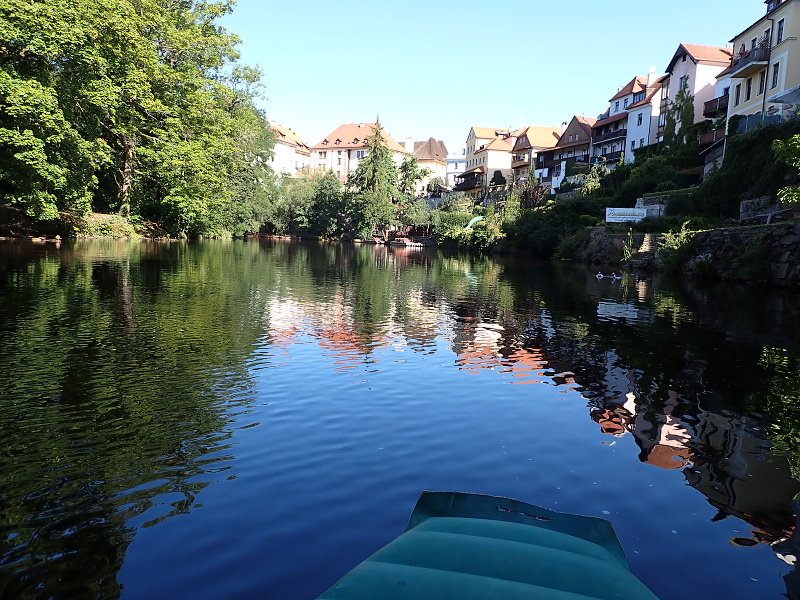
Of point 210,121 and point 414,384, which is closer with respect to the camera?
point 414,384

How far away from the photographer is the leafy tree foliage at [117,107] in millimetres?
31219

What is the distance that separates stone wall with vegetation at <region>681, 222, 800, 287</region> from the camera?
104ft

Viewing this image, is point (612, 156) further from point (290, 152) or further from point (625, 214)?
point (290, 152)

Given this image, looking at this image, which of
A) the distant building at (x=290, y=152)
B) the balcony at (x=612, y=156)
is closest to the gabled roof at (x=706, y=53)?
the balcony at (x=612, y=156)

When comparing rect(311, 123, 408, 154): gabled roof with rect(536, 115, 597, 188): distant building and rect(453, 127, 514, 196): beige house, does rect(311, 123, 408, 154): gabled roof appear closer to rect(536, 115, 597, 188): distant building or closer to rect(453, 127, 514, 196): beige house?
rect(453, 127, 514, 196): beige house

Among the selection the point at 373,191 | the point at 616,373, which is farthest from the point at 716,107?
the point at 616,373

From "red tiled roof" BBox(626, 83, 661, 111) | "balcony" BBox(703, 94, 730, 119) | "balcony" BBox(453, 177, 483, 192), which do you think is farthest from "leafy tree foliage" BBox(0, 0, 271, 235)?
"balcony" BBox(453, 177, 483, 192)

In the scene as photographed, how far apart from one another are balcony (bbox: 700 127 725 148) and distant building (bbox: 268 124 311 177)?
104m

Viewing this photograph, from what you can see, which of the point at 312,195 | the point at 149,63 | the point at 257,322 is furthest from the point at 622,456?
the point at 312,195

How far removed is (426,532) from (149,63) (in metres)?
44.4

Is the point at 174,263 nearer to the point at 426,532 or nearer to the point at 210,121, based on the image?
the point at 210,121

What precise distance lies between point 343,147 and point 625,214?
376 ft

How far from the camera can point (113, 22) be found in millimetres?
36812

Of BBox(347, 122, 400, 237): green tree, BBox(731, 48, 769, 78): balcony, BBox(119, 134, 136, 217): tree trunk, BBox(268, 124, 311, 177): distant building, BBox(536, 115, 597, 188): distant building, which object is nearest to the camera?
BBox(119, 134, 136, 217): tree trunk
